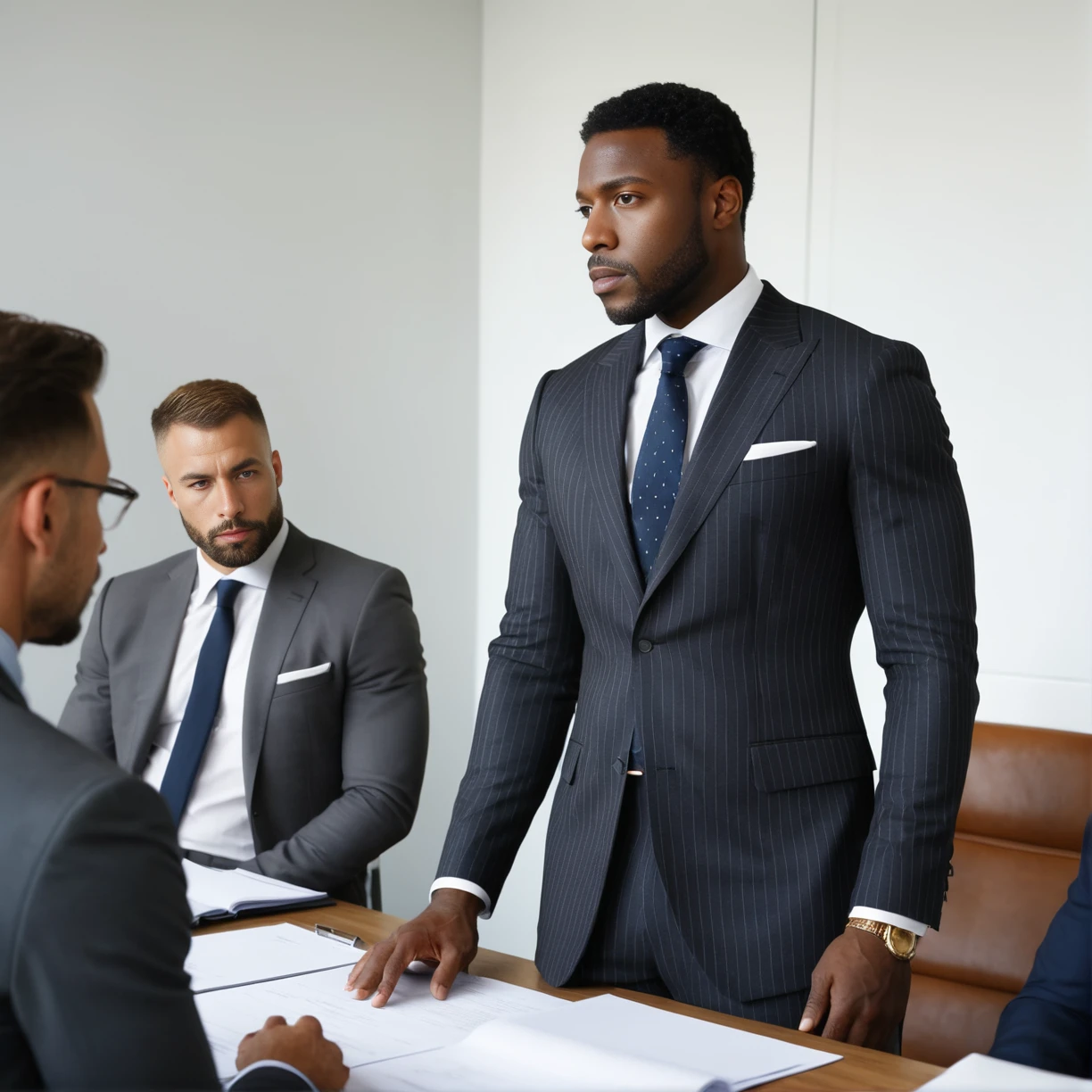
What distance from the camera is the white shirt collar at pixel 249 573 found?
8.47ft

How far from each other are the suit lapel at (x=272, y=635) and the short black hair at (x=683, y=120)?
3.85 feet

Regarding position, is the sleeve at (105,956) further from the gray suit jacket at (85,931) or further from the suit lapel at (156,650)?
the suit lapel at (156,650)

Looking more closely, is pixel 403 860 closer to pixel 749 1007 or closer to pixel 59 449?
pixel 749 1007

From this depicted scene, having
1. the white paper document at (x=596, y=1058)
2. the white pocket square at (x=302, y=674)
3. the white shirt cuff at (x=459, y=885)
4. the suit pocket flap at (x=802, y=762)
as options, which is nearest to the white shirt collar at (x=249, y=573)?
the white pocket square at (x=302, y=674)

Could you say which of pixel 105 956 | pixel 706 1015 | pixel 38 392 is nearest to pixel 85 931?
pixel 105 956

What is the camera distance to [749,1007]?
1.49 meters

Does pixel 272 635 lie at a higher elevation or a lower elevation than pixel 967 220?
lower

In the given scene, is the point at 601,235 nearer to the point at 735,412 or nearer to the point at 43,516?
the point at 735,412

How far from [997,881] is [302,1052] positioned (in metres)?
1.56

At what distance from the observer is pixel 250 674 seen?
2471 mm

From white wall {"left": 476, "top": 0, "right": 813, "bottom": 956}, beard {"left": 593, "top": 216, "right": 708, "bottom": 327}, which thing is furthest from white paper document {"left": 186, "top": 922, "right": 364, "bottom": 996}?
white wall {"left": 476, "top": 0, "right": 813, "bottom": 956}

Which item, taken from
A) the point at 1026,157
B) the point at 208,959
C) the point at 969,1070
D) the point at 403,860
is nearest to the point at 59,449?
the point at 208,959

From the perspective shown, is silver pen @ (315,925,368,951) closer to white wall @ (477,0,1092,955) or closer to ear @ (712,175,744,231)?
ear @ (712,175,744,231)

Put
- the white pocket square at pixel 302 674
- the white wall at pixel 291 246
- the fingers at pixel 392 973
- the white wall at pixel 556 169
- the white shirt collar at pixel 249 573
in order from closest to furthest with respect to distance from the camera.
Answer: the fingers at pixel 392 973 → the white pocket square at pixel 302 674 → the white shirt collar at pixel 249 573 → the white wall at pixel 291 246 → the white wall at pixel 556 169
